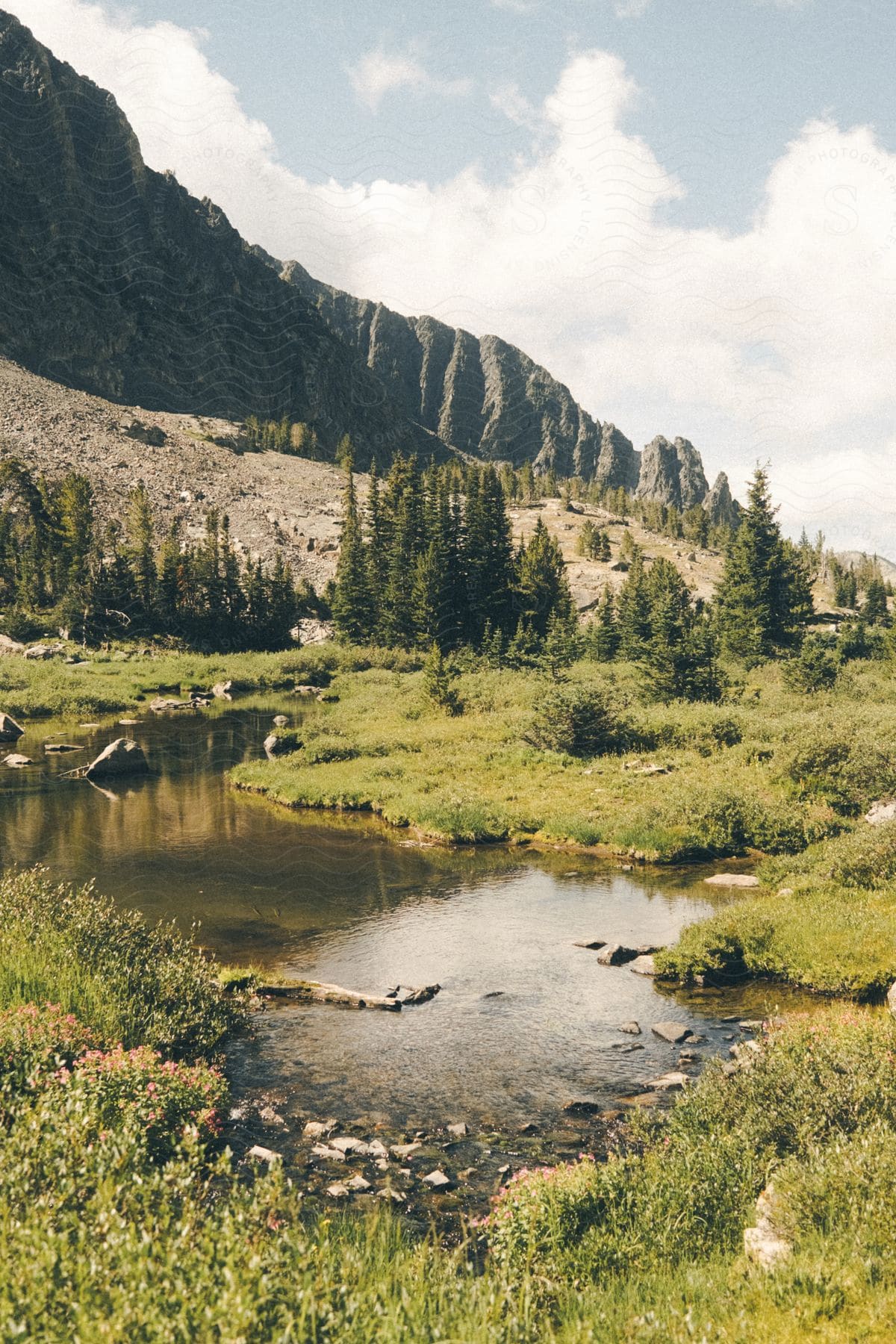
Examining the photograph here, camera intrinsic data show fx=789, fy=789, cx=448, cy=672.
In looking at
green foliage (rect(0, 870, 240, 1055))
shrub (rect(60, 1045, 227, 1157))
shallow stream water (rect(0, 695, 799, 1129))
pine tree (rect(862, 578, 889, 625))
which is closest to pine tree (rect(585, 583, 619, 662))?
shallow stream water (rect(0, 695, 799, 1129))

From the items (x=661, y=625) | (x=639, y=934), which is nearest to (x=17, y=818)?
(x=639, y=934)

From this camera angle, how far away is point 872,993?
15867 mm

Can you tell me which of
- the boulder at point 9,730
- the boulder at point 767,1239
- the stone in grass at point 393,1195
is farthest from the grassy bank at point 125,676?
the boulder at point 767,1239

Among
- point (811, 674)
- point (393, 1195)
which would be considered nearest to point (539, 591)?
point (811, 674)

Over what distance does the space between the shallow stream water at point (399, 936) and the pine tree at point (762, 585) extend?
49702 millimetres

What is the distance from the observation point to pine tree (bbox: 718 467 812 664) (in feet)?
229

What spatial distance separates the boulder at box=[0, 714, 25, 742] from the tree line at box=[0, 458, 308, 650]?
147ft

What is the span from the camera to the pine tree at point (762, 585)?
69.9m

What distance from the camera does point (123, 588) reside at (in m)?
98.1

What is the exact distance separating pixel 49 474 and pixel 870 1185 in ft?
487

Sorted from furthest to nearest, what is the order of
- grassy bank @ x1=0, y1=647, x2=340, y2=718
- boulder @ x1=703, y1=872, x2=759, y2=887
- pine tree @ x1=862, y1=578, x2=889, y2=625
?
1. pine tree @ x1=862, y1=578, x2=889, y2=625
2. grassy bank @ x1=0, y1=647, x2=340, y2=718
3. boulder @ x1=703, y1=872, x2=759, y2=887

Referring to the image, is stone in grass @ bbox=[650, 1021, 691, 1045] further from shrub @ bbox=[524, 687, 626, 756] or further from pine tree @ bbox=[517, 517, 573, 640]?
pine tree @ bbox=[517, 517, 573, 640]

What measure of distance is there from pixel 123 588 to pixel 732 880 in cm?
9065

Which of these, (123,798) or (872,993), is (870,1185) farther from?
(123,798)
